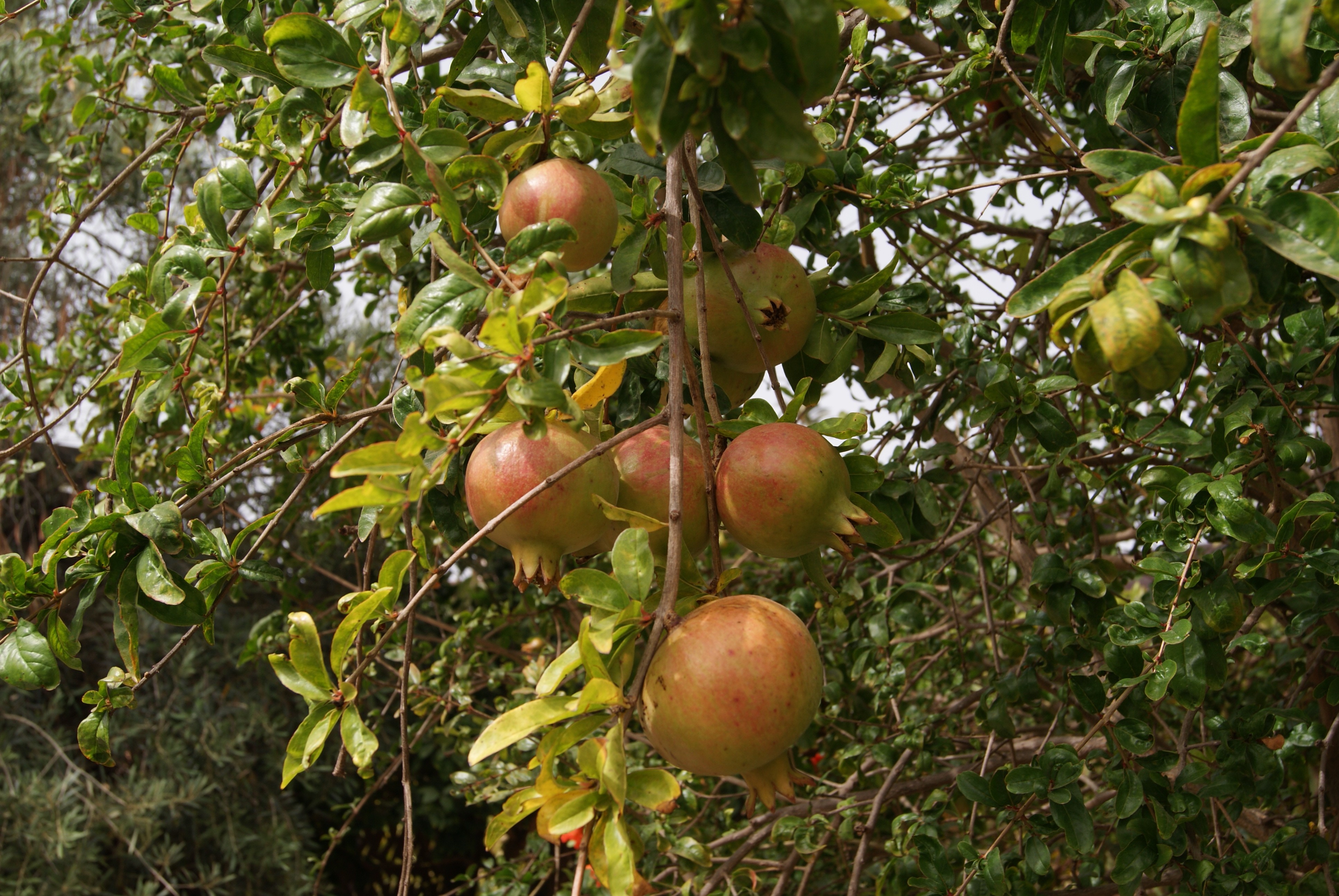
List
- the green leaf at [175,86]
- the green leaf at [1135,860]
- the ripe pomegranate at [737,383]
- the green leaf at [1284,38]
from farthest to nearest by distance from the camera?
the green leaf at [175,86] < the green leaf at [1135,860] < the ripe pomegranate at [737,383] < the green leaf at [1284,38]

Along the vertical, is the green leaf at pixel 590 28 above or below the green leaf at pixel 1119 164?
above

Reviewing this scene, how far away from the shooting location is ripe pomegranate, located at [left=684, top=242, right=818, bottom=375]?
97cm

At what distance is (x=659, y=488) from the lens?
0.87 meters

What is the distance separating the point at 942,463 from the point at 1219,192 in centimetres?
87

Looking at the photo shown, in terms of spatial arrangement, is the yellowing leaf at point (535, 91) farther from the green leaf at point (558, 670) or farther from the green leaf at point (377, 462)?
→ the green leaf at point (558, 670)

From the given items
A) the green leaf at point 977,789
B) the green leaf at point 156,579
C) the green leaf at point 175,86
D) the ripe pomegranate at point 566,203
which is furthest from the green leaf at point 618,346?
the green leaf at point 175,86

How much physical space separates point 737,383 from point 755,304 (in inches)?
5.4

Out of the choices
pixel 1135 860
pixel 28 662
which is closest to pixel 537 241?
pixel 28 662

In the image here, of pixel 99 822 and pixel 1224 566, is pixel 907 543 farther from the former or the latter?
pixel 99 822

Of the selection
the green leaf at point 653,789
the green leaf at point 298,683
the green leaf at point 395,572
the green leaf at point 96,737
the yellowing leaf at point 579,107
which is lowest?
the green leaf at point 96,737

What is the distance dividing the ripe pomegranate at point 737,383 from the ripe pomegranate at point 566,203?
0.77 feet

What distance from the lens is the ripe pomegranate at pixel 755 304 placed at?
0.97m

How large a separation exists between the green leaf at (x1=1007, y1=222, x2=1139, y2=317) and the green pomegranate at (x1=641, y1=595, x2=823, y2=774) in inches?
12.4

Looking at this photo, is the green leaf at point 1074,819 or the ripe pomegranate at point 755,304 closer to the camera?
the ripe pomegranate at point 755,304
